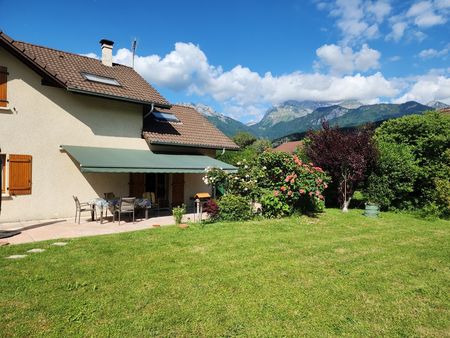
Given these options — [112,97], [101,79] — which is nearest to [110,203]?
[112,97]

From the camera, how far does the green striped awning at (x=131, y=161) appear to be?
41.4ft

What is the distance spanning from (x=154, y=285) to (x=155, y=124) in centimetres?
1316

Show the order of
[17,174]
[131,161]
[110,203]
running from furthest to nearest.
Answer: [131,161], [110,203], [17,174]

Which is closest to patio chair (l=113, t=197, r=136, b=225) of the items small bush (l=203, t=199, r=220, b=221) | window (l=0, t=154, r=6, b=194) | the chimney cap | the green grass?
the green grass

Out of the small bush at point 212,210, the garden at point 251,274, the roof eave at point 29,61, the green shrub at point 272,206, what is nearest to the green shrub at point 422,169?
the garden at point 251,274

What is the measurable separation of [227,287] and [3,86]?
41.4ft

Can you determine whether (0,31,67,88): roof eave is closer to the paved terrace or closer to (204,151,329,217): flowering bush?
the paved terrace

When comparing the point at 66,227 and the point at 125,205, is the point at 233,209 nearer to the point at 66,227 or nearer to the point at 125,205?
the point at 125,205

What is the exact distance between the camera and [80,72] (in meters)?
15.5

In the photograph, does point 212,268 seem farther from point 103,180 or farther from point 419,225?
point 419,225

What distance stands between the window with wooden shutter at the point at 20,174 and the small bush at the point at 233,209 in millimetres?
8310

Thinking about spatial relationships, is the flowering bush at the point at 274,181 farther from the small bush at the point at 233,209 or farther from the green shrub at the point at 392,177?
the green shrub at the point at 392,177

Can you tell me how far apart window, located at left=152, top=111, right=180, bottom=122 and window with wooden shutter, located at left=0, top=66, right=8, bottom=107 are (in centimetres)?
790

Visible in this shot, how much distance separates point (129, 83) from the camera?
17281 mm
